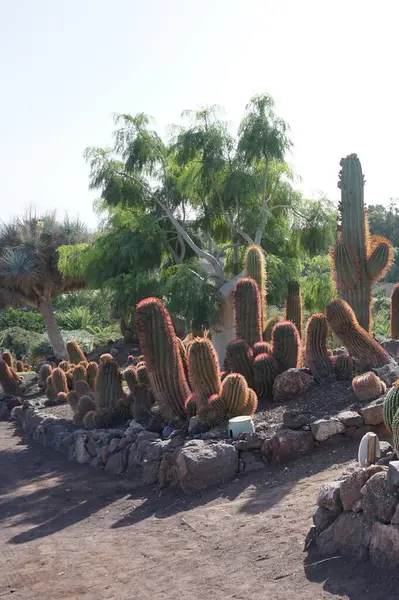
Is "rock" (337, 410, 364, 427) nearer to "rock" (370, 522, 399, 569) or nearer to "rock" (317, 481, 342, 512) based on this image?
"rock" (317, 481, 342, 512)

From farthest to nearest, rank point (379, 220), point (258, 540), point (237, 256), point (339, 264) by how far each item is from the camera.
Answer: point (379, 220), point (237, 256), point (339, 264), point (258, 540)

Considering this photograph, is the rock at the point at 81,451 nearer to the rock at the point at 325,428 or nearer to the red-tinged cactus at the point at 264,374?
the red-tinged cactus at the point at 264,374

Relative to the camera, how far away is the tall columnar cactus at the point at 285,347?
1018cm

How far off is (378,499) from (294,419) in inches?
129

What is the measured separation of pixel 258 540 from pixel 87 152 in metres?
15.5

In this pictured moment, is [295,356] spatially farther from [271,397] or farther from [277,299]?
[277,299]

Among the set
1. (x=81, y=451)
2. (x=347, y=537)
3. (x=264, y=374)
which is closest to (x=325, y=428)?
(x=264, y=374)

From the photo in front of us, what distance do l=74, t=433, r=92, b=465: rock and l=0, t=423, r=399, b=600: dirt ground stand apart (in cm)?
129

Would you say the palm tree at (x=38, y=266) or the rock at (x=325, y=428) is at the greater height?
the palm tree at (x=38, y=266)

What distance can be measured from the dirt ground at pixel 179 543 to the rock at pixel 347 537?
9 centimetres

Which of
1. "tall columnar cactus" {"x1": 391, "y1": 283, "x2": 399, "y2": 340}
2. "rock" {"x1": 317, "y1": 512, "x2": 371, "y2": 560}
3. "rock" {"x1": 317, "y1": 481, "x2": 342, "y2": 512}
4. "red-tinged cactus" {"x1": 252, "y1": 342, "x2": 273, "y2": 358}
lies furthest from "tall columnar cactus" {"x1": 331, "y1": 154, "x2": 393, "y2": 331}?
"rock" {"x1": 317, "y1": 512, "x2": 371, "y2": 560}

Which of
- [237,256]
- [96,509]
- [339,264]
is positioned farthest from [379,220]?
[96,509]

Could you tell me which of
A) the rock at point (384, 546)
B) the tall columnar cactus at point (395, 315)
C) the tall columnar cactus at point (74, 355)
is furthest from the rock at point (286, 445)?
the tall columnar cactus at point (74, 355)

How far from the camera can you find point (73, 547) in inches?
262
